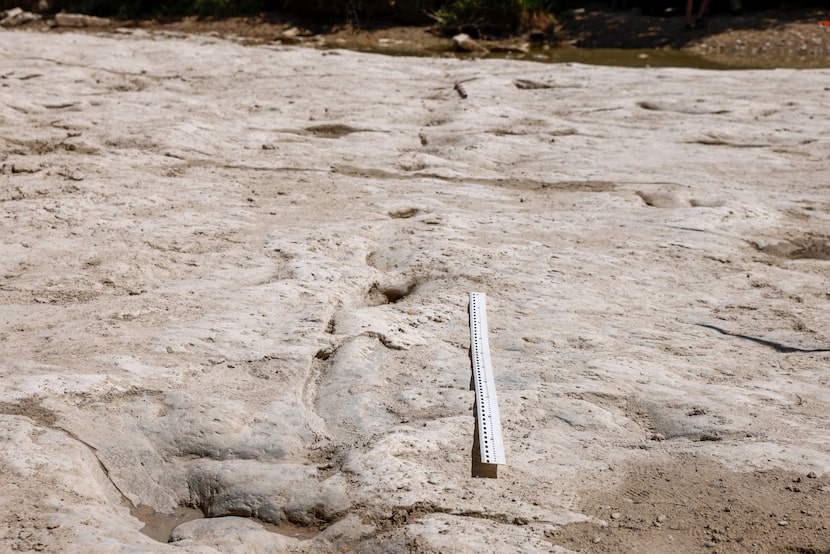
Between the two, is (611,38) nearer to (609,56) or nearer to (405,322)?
(609,56)

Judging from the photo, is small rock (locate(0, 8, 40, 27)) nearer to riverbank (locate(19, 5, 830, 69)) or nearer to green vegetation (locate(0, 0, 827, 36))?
riverbank (locate(19, 5, 830, 69))

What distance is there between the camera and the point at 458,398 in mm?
3025

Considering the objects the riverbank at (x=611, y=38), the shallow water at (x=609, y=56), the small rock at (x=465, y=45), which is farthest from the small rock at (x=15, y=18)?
the small rock at (x=465, y=45)

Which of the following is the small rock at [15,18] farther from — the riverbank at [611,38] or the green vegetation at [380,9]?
the green vegetation at [380,9]

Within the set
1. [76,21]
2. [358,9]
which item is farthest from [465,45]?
[76,21]

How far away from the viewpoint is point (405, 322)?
11.6ft

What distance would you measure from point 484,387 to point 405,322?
0.57 metres

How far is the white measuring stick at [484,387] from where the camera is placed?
8.89 ft

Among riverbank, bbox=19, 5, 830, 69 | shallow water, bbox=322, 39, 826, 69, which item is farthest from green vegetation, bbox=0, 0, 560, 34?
shallow water, bbox=322, 39, 826, 69

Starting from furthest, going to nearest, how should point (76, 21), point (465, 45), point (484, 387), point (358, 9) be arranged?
1. point (358, 9)
2. point (76, 21)
3. point (465, 45)
4. point (484, 387)

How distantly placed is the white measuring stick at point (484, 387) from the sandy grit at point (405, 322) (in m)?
0.04

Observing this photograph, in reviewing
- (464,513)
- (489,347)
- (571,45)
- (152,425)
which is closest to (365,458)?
(464,513)

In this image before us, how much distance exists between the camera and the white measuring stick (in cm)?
271

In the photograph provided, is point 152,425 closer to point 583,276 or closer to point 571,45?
point 583,276
